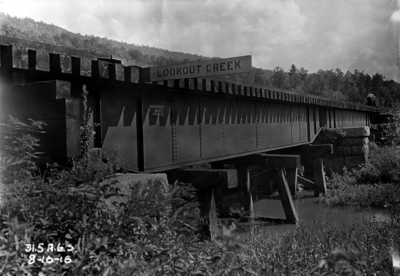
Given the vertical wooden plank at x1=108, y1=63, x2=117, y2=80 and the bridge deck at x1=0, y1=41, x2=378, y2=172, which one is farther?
the vertical wooden plank at x1=108, y1=63, x2=117, y2=80

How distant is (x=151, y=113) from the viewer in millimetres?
6867

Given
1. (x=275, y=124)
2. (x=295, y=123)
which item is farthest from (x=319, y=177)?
(x=275, y=124)

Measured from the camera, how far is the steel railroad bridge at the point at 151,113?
4270 mm

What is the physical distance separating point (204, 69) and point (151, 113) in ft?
6.14

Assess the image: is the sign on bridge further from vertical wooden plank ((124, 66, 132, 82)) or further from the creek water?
the creek water

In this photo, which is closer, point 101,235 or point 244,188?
point 101,235

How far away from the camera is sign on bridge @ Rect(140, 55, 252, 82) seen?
5.05 m

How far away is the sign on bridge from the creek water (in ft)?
19.3

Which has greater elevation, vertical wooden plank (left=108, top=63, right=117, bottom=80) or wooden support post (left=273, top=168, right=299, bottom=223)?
vertical wooden plank (left=108, top=63, right=117, bottom=80)

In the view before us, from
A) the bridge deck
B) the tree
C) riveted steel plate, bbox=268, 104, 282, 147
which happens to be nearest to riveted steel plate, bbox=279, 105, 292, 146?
riveted steel plate, bbox=268, 104, 282, 147

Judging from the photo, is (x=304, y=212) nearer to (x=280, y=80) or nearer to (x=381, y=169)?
(x=381, y=169)

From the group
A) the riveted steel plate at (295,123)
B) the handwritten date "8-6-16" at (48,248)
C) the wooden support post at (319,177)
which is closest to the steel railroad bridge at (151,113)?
the riveted steel plate at (295,123)

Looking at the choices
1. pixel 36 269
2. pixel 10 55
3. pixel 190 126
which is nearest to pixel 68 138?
pixel 10 55

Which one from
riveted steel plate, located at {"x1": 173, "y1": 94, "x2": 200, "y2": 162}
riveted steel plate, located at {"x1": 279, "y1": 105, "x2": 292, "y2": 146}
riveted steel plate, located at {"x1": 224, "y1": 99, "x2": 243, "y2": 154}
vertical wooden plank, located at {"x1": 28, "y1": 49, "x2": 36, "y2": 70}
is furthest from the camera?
riveted steel plate, located at {"x1": 279, "y1": 105, "x2": 292, "y2": 146}
